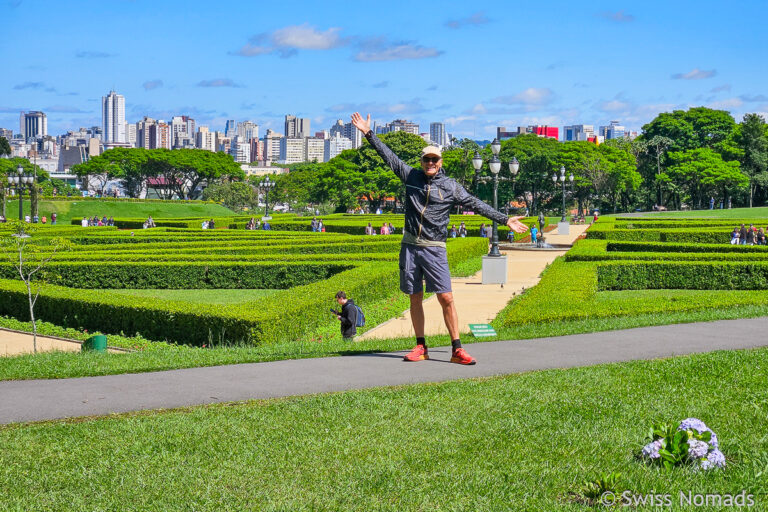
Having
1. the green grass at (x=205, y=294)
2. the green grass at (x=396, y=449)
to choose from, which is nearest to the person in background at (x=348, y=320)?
the green grass at (x=396, y=449)

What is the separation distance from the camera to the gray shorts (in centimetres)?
674

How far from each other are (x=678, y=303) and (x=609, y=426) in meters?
7.85

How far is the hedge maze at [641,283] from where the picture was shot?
455 inches

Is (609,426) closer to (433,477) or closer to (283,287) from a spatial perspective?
(433,477)

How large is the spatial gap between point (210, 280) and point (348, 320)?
30.5ft

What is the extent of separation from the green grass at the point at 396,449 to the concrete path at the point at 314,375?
1.08ft

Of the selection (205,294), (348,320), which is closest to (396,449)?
(348,320)

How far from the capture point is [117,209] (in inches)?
2761

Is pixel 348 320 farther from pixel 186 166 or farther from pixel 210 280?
pixel 186 166

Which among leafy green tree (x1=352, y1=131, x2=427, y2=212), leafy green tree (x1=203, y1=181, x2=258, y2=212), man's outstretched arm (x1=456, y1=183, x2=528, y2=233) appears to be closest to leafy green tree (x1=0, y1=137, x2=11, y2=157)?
leafy green tree (x1=203, y1=181, x2=258, y2=212)

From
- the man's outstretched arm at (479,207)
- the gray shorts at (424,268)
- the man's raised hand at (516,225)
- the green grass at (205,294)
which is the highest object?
the man's outstretched arm at (479,207)

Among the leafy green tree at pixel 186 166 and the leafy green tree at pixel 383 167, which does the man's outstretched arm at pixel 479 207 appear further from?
the leafy green tree at pixel 186 166

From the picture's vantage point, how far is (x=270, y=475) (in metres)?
4.13

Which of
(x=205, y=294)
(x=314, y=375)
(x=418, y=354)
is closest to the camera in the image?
(x=314, y=375)
